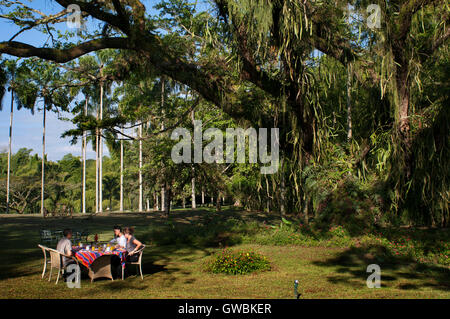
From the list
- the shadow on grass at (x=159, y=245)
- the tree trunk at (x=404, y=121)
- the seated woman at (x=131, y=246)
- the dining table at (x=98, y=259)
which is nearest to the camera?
the dining table at (x=98, y=259)

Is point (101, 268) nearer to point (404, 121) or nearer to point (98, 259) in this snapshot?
point (98, 259)

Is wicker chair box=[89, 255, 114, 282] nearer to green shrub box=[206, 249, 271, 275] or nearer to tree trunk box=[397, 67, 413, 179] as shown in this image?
green shrub box=[206, 249, 271, 275]

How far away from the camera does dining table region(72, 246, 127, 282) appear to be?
325 inches

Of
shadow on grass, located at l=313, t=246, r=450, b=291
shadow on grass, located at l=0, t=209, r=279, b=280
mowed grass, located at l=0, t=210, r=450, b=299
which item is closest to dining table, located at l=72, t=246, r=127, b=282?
mowed grass, located at l=0, t=210, r=450, b=299

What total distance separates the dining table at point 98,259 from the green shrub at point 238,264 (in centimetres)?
218

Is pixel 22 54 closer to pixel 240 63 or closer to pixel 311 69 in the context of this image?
pixel 240 63

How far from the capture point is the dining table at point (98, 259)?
27.1 feet

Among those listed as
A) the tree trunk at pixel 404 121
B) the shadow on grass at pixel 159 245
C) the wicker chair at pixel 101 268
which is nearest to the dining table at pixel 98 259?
the wicker chair at pixel 101 268

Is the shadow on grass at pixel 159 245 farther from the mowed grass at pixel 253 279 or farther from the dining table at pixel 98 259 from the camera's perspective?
the dining table at pixel 98 259

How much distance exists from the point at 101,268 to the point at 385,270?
250 inches

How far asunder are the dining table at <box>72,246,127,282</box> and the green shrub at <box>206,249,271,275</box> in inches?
86.0

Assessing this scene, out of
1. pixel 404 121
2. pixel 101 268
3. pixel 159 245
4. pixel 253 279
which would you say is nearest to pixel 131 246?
pixel 101 268

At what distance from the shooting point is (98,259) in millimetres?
8266

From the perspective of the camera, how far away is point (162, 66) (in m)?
11.4
